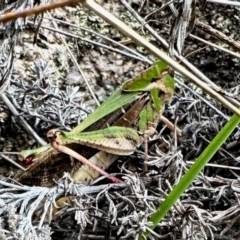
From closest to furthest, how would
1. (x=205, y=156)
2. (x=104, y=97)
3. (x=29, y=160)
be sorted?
(x=205, y=156) < (x=29, y=160) < (x=104, y=97)

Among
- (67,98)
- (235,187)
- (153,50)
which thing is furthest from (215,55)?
(153,50)

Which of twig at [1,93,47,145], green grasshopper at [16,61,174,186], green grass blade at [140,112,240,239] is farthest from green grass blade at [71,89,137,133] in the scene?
green grass blade at [140,112,240,239]

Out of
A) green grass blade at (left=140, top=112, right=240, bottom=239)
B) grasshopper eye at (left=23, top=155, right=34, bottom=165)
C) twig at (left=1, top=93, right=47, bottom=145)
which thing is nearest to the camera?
green grass blade at (left=140, top=112, right=240, bottom=239)

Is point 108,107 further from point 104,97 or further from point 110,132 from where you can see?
point 104,97

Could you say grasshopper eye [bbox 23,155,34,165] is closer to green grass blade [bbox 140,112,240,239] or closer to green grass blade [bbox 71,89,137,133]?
green grass blade [bbox 71,89,137,133]

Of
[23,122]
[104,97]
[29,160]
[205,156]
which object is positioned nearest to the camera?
[205,156]

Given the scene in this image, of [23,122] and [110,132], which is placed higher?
→ [23,122]

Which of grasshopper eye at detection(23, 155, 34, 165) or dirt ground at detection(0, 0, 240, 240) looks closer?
dirt ground at detection(0, 0, 240, 240)

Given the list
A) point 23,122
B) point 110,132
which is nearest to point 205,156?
point 110,132

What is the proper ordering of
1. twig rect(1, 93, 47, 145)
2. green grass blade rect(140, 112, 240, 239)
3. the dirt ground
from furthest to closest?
twig rect(1, 93, 47, 145), the dirt ground, green grass blade rect(140, 112, 240, 239)
